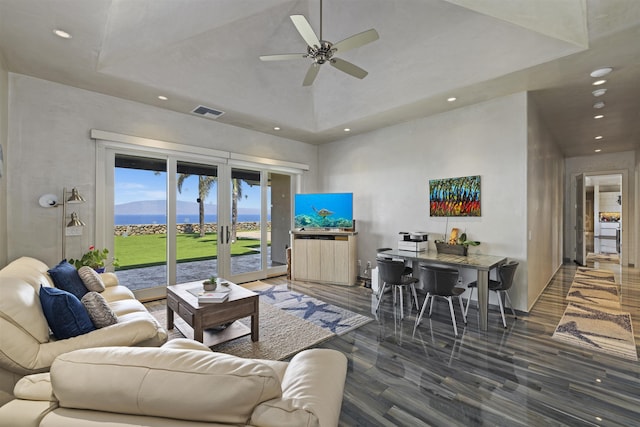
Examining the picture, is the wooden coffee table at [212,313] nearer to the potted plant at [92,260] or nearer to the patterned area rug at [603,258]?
the potted plant at [92,260]

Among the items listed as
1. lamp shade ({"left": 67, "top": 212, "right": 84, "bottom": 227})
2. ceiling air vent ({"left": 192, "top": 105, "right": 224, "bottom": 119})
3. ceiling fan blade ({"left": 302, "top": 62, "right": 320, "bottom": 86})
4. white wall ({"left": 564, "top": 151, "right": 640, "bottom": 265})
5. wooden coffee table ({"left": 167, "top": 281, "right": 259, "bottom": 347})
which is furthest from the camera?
white wall ({"left": 564, "top": 151, "right": 640, "bottom": 265})

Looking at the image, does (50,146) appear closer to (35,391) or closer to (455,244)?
(35,391)

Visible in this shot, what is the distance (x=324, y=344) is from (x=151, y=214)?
11.2 ft

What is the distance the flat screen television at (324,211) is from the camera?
5.41 metres

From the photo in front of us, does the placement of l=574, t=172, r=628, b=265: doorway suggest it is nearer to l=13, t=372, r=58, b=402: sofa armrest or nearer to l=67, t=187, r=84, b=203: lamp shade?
l=13, t=372, r=58, b=402: sofa armrest

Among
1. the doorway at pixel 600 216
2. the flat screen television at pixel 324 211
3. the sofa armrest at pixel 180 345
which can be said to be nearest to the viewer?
the sofa armrest at pixel 180 345

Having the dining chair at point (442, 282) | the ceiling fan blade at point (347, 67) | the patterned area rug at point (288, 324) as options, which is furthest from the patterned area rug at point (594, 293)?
the ceiling fan blade at point (347, 67)

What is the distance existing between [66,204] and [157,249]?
4.32 ft

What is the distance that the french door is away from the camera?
420 centimetres

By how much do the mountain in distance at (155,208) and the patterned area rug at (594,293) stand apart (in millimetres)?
6217

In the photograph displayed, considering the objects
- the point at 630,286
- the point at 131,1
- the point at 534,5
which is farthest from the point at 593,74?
the point at 131,1

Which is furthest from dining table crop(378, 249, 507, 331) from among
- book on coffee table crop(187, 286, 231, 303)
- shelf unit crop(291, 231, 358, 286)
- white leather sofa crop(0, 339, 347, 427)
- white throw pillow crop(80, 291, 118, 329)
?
white throw pillow crop(80, 291, 118, 329)

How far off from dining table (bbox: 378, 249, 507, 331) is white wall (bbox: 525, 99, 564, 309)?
0.65 m

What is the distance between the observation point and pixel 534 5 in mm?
2648
